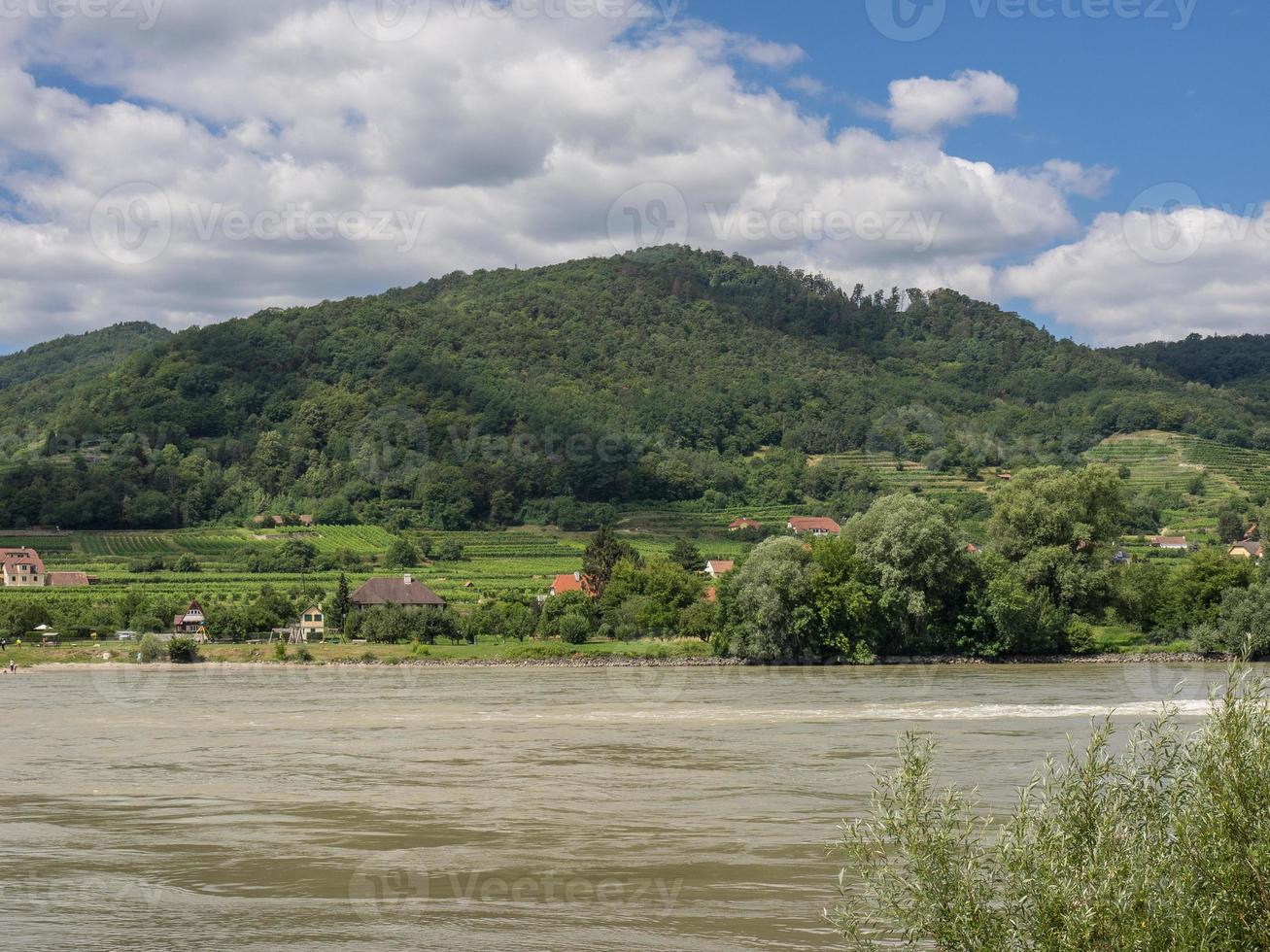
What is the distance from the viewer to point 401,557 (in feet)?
313

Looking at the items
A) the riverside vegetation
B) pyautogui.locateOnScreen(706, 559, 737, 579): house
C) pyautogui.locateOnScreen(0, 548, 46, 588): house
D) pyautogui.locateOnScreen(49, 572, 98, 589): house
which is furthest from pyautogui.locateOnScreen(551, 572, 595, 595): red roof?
pyautogui.locateOnScreen(0, 548, 46, 588): house

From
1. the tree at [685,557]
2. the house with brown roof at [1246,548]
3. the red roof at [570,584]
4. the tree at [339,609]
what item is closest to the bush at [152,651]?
the tree at [339,609]

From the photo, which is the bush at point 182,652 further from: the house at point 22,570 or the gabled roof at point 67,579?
the house at point 22,570

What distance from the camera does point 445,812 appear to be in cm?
2194

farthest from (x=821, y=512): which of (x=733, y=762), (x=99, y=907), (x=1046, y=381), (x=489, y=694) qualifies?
(x=99, y=907)

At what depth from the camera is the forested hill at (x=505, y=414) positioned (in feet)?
416

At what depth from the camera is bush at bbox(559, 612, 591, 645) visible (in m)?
61.9

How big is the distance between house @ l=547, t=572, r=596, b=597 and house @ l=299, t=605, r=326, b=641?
14.1 meters

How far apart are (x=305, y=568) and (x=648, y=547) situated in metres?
28.7

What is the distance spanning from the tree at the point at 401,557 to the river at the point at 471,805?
50.0 metres

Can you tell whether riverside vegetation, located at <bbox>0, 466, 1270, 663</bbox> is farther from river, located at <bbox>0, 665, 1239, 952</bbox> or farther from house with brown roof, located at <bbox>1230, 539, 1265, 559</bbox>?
house with brown roof, located at <bbox>1230, 539, 1265, 559</bbox>

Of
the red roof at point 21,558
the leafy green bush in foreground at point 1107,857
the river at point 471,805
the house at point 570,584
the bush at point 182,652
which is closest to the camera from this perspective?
the leafy green bush in foreground at point 1107,857

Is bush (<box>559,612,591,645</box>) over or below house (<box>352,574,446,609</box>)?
below

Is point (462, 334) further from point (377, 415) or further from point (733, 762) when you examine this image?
point (733, 762)
